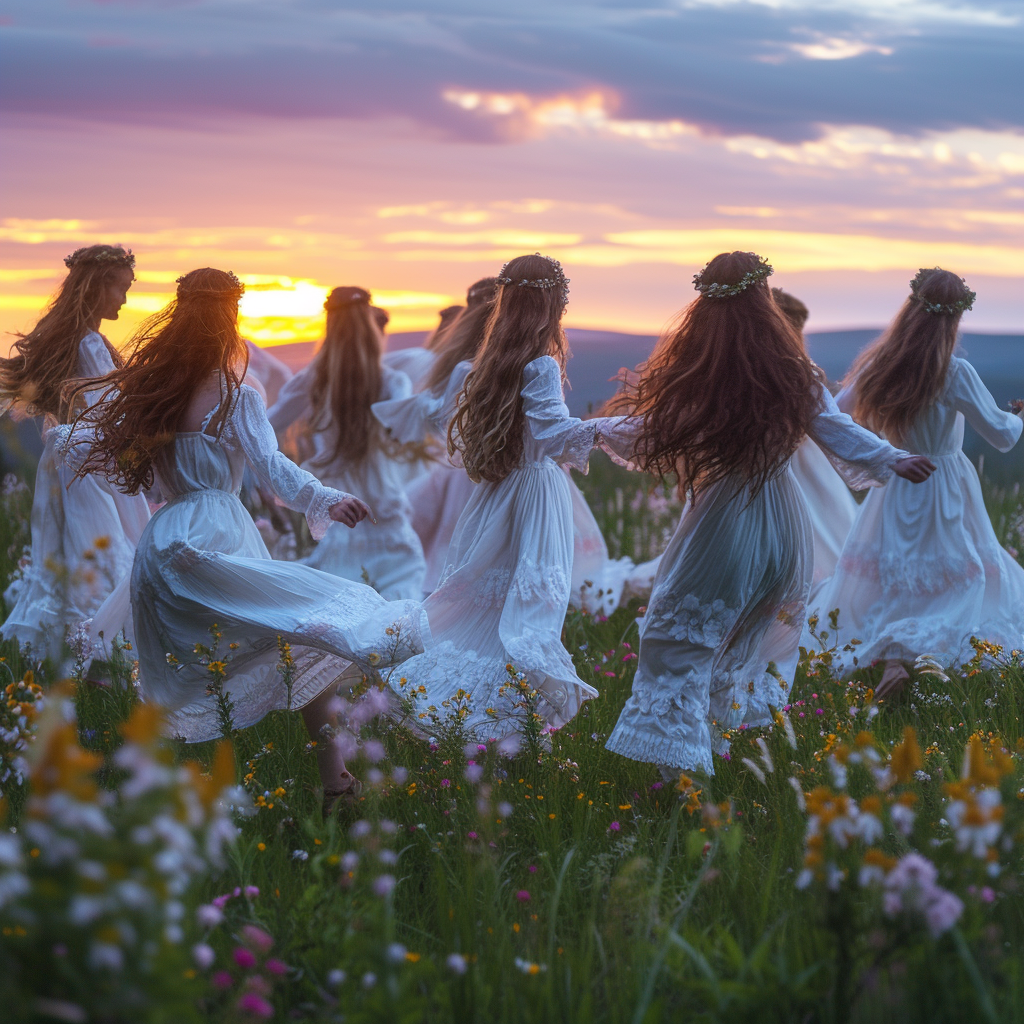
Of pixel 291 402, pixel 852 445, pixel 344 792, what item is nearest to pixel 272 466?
pixel 344 792

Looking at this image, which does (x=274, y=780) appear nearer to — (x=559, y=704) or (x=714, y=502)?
(x=559, y=704)

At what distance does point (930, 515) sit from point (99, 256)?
529 cm

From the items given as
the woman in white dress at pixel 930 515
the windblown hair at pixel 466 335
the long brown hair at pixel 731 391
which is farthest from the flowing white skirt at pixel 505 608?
the windblown hair at pixel 466 335

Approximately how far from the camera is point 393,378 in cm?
857

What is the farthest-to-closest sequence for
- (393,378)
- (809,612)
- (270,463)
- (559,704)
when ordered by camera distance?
(393,378) → (809,612) → (559,704) → (270,463)

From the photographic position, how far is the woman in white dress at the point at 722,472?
154 inches

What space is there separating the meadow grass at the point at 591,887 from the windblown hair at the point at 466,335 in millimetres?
3069

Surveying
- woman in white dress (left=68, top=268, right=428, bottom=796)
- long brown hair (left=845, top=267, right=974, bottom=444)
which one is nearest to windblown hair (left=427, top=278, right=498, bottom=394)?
long brown hair (left=845, top=267, right=974, bottom=444)

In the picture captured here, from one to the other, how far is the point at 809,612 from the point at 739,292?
3067 millimetres

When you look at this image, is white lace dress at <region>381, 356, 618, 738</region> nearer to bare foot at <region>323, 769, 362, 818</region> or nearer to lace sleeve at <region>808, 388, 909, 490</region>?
bare foot at <region>323, 769, 362, 818</region>

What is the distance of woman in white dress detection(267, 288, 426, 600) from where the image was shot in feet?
27.9

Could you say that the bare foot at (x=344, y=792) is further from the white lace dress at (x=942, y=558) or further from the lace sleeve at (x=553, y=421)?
the white lace dress at (x=942, y=558)

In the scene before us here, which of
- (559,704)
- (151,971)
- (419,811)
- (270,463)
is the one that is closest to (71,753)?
(151,971)

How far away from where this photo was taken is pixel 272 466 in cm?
401
